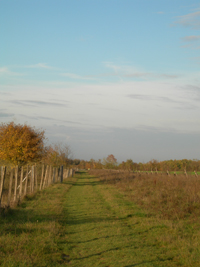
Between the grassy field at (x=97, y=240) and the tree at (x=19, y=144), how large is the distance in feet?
38.6

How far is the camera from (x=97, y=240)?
6.77 m

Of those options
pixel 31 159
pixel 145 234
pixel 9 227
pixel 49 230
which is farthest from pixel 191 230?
pixel 31 159

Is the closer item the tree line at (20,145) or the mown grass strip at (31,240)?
the mown grass strip at (31,240)

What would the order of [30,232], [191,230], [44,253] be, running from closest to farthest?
[44,253], [30,232], [191,230]

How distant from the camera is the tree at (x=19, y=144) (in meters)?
20.9

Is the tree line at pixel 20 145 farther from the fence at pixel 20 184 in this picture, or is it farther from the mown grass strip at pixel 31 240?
the mown grass strip at pixel 31 240

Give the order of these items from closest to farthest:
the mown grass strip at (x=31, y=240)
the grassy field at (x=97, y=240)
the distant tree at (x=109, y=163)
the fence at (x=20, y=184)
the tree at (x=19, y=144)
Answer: the mown grass strip at (x=31, y=240) → the grassy field at (x=97, y=240) → the fence at (x=20, y=184) → the tree at (x=19, y=144) → the distant tree at (x=109, y=163)

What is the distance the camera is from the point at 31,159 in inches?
883

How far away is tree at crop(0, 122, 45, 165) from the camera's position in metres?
20.9

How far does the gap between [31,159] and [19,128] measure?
3.00 m

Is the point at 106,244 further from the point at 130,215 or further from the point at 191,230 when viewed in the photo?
the point at 130,215

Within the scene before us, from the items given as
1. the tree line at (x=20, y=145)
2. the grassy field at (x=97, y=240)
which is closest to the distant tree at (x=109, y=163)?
the tree line at (x=20, y=145)

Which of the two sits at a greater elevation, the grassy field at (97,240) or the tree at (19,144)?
the tree at (19,144)

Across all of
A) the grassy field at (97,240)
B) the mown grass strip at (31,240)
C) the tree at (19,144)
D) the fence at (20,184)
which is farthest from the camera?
the tree at (19,144)
